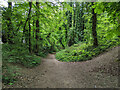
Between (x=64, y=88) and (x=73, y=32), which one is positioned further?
(x=73, y=32)

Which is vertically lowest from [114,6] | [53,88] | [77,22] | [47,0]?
[53,88]

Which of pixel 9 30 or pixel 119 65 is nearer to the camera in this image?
pixel 119 65

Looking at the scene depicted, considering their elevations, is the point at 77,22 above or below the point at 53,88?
above

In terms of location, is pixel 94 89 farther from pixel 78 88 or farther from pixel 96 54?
pixel 96 54

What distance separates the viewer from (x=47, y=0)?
6980 millimetres

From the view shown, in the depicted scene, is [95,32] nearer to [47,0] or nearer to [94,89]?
[47,0]

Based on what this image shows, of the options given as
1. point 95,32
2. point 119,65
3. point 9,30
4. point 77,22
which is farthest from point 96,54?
point 77,22

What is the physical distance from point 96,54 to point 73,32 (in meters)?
12.4

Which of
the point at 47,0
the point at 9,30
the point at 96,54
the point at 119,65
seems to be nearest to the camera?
the point at 119,65

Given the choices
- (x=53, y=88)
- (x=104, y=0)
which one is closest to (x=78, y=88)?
(x=53, y=88)

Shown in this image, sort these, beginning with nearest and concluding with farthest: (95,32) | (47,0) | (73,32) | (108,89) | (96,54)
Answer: (108,89)
(47,0)
(96,54)
(95,32)
(73,32)

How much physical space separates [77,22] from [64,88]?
20.1 meters

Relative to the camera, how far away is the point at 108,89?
317 cm

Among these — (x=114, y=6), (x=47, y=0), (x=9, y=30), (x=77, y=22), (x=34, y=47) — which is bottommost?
(x=34, y=47)
